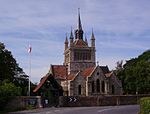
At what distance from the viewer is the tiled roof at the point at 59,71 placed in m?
101

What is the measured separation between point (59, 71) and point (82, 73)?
10.2 metres

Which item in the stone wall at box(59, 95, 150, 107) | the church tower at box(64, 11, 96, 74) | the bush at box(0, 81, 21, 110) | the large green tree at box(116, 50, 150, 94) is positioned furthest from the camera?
the church tower at box(64, 11, 96, 74)

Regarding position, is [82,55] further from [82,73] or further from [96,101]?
[96,101]

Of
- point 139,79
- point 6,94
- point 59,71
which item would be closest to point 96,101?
point 6,94

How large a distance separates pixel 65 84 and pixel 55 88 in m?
35.4

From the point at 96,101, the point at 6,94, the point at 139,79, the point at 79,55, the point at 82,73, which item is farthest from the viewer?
the point at 79,55

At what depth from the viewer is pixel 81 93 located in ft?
304

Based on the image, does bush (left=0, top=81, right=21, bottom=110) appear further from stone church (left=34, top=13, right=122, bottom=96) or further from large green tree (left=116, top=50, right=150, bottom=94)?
large green tree (left=116, top=50, right=150, bottom=94)

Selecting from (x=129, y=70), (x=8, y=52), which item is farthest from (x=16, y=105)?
(x=129, y=70)

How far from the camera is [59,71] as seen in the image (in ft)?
339

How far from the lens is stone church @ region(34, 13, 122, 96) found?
92.1 meters

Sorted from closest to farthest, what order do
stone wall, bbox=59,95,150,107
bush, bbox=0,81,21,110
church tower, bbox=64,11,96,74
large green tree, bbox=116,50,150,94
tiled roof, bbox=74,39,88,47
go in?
bush, bbox=0,81,21,110 < stone wall, bbox=59,95,150,107 < large green tree, bbox=116,50,150,94 < church tower, bbox=64,11,96,74 < tiled roof, bbox=74,39,88,47

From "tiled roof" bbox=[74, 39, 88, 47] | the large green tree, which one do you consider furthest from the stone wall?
"tiled roof" bbox=[74, 39, 88, 47]

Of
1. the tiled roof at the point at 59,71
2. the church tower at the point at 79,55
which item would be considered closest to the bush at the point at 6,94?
the tiled roof at the point at 59,71
